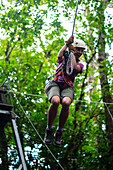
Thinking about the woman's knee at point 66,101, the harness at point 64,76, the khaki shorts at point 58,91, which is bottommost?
the woman's knee at point 66,101

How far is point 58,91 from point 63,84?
19cm

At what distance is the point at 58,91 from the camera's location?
3910 mm

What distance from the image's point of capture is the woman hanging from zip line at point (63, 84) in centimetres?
377

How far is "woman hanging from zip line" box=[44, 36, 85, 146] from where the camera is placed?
3770 millimetres

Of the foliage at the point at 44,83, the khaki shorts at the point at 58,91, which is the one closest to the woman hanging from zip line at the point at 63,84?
the khaki shorts at the point at 58,91

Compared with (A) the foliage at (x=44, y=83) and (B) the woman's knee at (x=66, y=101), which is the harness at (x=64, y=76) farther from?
(A) the foliage at (x=44, y=83)

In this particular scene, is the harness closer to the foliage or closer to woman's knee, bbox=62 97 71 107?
woman's knee, bbox=62 97 71 107

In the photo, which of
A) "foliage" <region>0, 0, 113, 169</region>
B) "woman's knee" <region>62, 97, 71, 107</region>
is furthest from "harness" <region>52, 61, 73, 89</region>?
"foliage" <region>0, 0, 113, 169</region>

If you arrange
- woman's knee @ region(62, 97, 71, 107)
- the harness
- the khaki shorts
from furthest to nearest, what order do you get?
1. the harness
2. the khaki shorts
3. woman's knee @ region(62, 97, 71, 107)

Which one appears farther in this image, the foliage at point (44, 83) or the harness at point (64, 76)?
the foliage at point (44, 83)

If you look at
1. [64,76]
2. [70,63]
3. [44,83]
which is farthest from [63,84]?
[44,83]

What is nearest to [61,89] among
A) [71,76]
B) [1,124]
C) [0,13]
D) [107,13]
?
[71,76]

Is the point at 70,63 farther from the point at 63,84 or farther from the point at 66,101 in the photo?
the point at 66,101

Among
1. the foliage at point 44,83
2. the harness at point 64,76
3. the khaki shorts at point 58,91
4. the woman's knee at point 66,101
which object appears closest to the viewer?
the woman's knee at point 66,101
